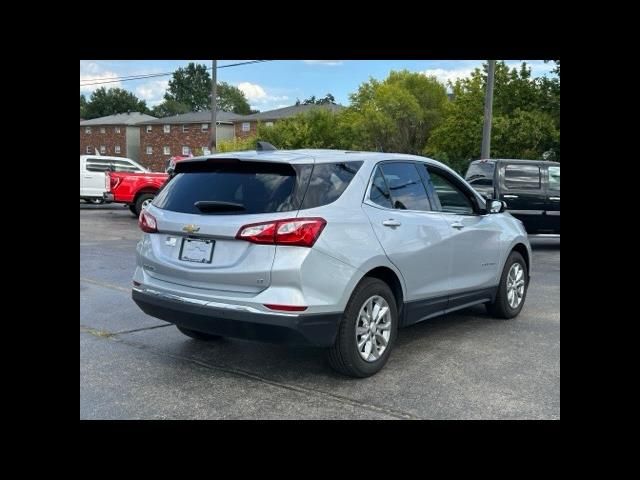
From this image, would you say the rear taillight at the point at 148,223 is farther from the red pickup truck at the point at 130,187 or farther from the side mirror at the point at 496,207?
the red pickup truck at the point at 130,187

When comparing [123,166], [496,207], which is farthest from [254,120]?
[496,207]

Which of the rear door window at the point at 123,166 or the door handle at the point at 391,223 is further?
the rear door window at the point at 123,166

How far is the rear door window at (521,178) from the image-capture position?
12.8 m

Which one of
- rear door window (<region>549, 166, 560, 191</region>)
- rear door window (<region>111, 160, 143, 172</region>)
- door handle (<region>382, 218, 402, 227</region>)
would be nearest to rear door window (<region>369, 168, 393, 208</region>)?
door handle (<region>382, 218, 402, 227</region>)

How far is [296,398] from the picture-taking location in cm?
435

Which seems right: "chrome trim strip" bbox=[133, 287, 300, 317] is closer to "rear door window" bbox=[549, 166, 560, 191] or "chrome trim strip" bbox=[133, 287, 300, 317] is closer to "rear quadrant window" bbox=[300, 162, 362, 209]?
"rear quadrant window" bbox=[300, 162, 362, 209]

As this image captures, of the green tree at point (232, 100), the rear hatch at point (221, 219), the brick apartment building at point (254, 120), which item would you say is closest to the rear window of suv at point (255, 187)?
the rear hatch at point (221, 219)

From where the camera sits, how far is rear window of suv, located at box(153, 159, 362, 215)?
4387 mm

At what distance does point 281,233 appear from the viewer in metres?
4.22

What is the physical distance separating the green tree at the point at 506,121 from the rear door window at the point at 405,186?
20502 millimetres

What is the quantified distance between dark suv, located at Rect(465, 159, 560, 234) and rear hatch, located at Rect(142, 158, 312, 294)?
A: 8.94m

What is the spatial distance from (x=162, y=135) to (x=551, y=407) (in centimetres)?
6240
